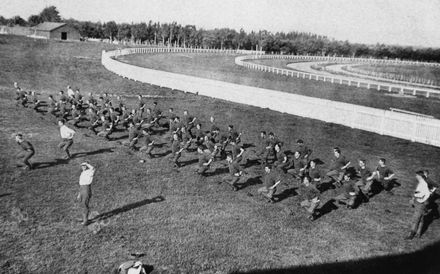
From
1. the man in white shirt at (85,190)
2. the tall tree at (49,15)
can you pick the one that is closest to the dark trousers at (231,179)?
the man in white shirt at (85,190)

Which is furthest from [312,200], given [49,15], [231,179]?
[49,15]

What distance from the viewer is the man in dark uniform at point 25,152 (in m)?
14.8

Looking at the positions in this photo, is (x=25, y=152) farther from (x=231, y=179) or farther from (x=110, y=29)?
(x=110, y=29)

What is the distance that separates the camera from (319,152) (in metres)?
18.1

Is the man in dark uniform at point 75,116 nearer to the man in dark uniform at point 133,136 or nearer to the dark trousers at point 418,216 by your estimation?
the man in dark uniform at point 133,136

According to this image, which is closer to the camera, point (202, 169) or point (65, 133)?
point (202, 169)

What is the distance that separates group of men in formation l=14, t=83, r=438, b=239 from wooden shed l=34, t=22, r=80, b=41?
79.1 meters

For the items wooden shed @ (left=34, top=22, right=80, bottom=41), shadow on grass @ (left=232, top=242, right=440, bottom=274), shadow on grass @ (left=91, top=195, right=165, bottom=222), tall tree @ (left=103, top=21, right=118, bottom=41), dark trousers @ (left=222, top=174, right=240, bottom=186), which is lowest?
shadow on grass @ (left=232, top=242, right=440, bottom=274)

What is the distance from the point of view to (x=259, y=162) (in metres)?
17.1

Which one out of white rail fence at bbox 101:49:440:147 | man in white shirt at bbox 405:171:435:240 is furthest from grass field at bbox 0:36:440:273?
white rail fence at bbox 101:49:440:147

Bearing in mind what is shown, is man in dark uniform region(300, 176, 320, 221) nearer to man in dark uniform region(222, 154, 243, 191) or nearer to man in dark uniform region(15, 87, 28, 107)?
man in dark uniform region(222, 154, 243, 191)

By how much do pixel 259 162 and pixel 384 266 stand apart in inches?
307

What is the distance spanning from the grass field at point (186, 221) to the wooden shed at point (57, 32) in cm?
8329

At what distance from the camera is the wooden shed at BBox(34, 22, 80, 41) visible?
93188 mm
